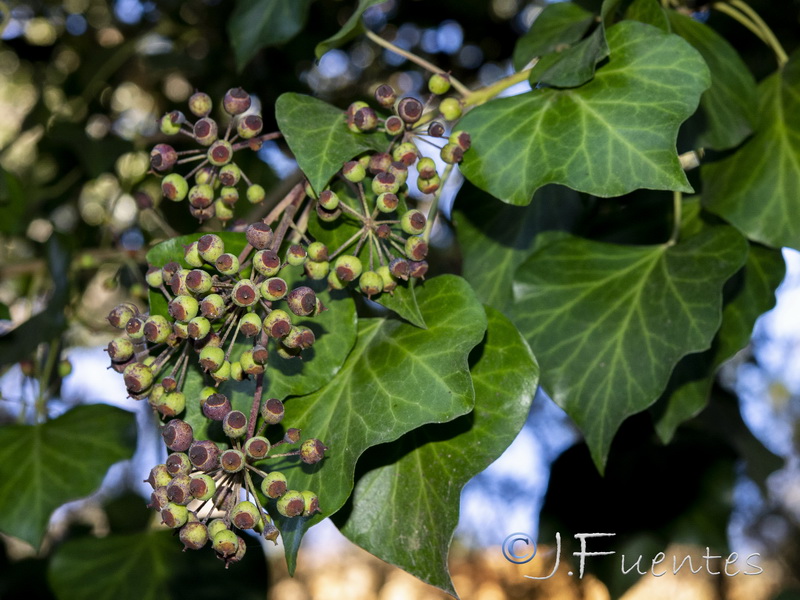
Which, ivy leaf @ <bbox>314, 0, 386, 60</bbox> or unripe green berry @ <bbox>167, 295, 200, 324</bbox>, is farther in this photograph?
ivy leaf @ <bbox>314, 0, 386, 60</bbox>

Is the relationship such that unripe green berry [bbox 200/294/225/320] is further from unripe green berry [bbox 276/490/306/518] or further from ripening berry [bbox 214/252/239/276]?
unripe green berry [bbox 276/490/306/518]

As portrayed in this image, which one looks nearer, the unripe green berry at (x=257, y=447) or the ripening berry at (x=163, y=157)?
the unripe green berry at (x=257, y=447)

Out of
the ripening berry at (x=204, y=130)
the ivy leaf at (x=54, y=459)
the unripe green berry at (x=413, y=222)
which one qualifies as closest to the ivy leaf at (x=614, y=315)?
the unripe green berry at (x=413, y=222)

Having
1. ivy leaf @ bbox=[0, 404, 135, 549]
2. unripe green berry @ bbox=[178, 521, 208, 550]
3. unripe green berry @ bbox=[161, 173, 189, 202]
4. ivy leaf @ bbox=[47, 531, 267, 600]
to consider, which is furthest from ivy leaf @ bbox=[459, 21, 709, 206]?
ivy leaf @ bbox=[47, 531, 267, 600]

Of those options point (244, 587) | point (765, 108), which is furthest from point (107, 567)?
point (765, 108)

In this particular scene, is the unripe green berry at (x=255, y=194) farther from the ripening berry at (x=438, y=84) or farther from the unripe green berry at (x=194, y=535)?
the unripe green berry at (x=194, y=535)
